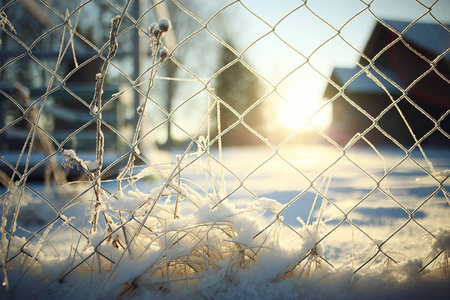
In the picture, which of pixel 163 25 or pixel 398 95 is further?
pixel 398 95

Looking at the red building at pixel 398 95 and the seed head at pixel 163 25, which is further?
the red building at pixel 398 95

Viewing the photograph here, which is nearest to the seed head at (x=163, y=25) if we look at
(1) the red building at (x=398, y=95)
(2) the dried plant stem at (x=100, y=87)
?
(2) the dried plant stem at (x=100, y=87)

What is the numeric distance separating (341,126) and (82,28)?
30.4 ft

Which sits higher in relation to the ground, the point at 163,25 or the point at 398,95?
the point at 398,95

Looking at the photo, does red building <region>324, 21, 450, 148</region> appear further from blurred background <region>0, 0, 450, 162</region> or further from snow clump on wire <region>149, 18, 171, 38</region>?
snow clump on wire <region>149, 18, 171, 38</region>

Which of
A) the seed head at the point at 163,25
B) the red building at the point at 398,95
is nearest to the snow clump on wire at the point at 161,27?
the seed head at the point at 163,25

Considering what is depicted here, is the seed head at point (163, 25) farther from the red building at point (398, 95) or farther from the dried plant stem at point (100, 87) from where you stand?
the red building at point (398, 95)

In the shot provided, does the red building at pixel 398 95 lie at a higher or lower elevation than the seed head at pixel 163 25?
higher

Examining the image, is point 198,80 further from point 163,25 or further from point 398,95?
point 398,95

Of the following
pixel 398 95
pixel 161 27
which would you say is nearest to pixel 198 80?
pixel 161 27

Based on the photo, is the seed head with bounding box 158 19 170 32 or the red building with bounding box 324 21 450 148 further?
the red building with bounding box 324 21 450 148

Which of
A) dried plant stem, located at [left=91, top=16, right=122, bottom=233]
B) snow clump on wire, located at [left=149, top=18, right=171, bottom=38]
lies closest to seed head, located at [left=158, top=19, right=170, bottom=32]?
snow clump on wire, located at [left=149, top=18, right=171, bottom=38]

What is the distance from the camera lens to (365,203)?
4.47 feet

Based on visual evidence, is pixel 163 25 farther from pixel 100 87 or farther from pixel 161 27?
pixel 100 87
